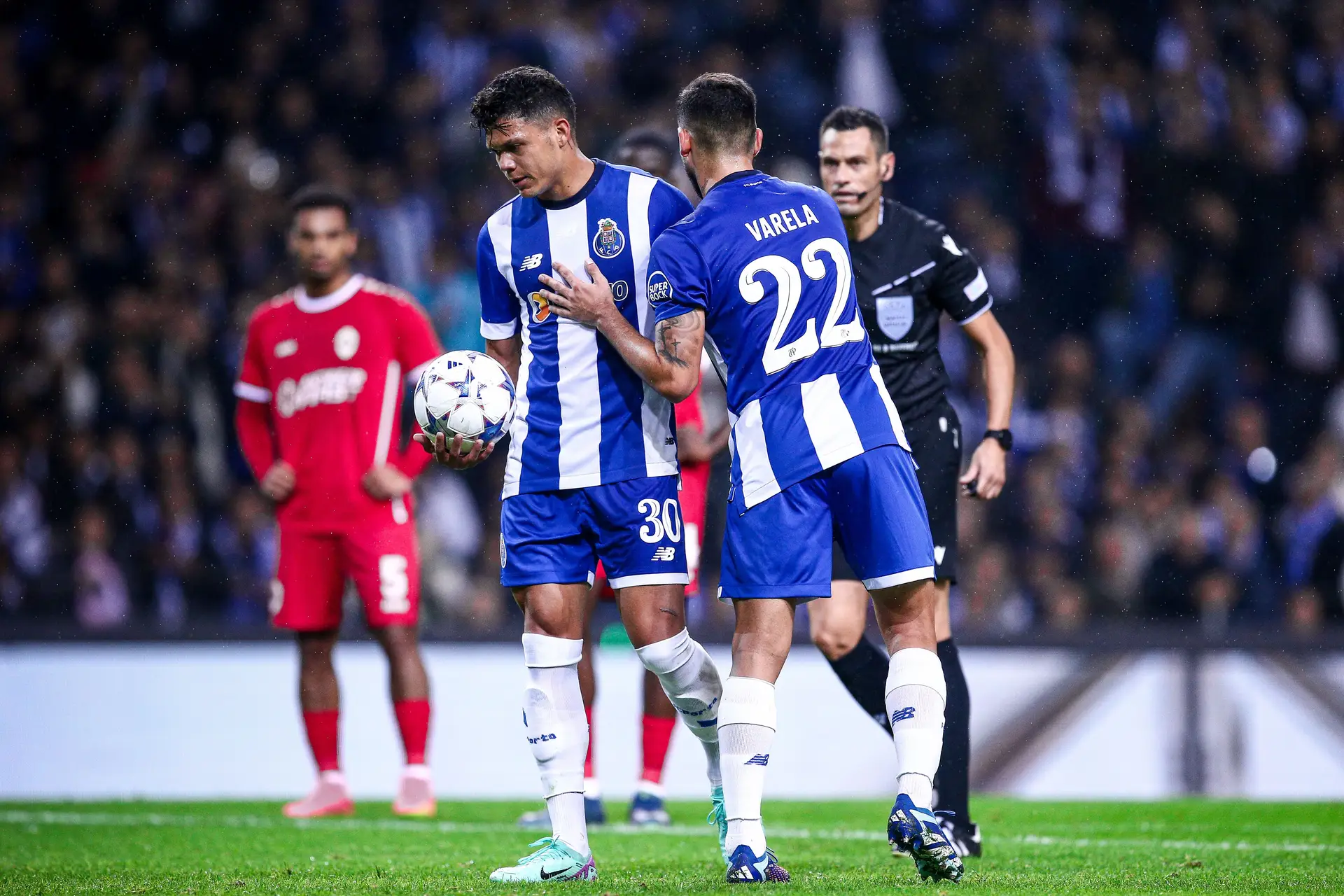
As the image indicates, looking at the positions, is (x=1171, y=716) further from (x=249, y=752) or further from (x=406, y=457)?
(x=249, y=752)

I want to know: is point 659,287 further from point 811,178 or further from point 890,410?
point 811,178

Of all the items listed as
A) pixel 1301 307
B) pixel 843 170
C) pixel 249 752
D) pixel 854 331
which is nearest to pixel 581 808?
pixel 854 331

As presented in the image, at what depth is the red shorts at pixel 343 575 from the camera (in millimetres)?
6961

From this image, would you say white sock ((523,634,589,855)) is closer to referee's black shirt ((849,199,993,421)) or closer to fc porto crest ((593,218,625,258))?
Result: fc porto crest ((593,218,625,258))

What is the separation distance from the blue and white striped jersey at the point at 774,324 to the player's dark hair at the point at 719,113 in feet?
0.44

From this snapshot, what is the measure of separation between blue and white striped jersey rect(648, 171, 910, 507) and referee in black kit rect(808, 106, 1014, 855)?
1102 mm

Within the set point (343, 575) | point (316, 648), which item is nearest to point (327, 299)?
point (343, 575)

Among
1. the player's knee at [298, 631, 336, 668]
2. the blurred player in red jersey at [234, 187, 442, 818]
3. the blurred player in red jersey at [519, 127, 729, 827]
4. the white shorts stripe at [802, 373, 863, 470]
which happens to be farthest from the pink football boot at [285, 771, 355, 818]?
the white shorts stripe at [802, 373, 863, 470]

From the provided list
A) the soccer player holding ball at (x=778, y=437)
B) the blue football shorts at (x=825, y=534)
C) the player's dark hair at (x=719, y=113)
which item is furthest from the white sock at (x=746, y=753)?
the player's dark hair at (x=719, y=113)

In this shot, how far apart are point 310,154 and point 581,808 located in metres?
10.4

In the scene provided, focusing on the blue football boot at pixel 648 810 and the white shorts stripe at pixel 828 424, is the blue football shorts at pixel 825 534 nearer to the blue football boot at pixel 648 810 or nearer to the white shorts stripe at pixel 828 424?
the white shorts stripe at pixel 828 424

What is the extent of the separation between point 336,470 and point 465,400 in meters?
2.59

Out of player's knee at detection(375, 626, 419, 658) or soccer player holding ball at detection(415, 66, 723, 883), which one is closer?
soccer player holding ball at detection(415, 66, 723, 883)

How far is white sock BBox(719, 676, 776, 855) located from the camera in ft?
14.0
